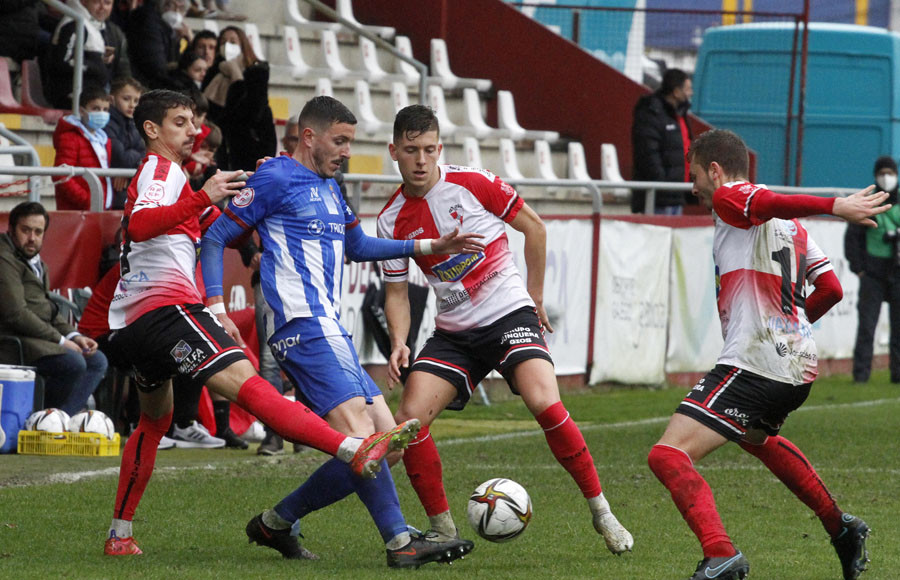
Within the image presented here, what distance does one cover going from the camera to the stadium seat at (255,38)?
1730 cm

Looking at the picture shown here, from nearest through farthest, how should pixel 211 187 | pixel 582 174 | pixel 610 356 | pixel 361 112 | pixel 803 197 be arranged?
pixel 803 197, pixel 211 187, pixel 610 356, pixel 361 112, pixel 582 174

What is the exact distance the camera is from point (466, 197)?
23.9ft

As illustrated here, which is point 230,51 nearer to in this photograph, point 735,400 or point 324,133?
point 324,133

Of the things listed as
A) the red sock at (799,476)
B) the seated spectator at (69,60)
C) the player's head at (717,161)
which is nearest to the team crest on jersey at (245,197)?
the player's head at (717,161)

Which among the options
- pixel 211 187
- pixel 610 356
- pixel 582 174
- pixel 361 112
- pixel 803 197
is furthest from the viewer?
pixel 582 174

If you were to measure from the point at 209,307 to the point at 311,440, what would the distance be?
95 cm

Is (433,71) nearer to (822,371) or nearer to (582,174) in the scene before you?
(582,174)

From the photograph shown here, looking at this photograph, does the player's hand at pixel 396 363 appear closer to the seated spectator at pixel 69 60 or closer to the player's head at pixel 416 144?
the player's head at pixel 416 144

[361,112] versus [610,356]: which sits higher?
[361,112]

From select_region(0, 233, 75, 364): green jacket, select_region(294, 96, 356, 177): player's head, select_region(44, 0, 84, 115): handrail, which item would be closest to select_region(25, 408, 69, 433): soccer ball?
select_region(0, 233, 75, 364): green jacket

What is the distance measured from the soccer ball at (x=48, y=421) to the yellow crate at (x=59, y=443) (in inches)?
1.5

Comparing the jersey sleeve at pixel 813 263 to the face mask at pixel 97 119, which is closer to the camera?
the jersey sleeve at pixel 813 263

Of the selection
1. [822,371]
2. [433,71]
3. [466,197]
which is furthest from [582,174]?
[466,197]

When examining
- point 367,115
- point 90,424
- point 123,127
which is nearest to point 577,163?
point 367,115
